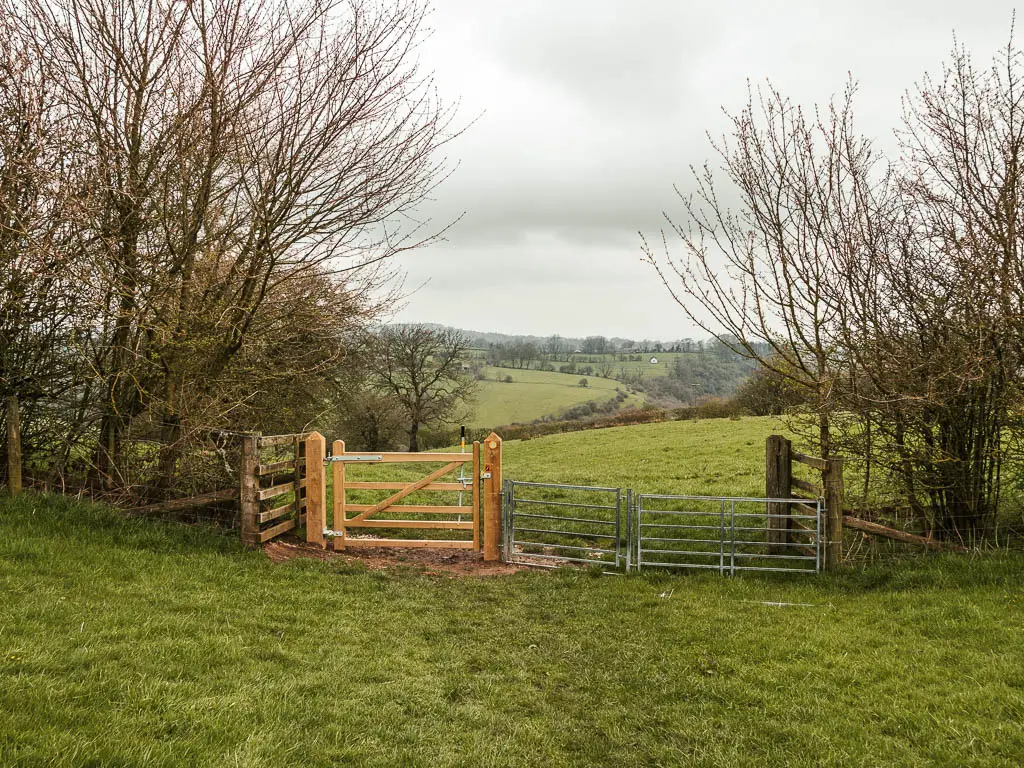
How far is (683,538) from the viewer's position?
906 cm

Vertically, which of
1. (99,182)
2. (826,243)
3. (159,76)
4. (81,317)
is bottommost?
(81,317)

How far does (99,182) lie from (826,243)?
944 centimetres

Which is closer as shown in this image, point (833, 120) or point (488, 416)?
point (833, 120)

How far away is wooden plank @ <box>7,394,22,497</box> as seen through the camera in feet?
26.7

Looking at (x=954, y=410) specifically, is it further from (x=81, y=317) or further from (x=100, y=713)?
(x=81, y=317)

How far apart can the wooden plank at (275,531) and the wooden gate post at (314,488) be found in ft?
1.21

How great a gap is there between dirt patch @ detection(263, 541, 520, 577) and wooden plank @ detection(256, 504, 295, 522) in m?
0.37

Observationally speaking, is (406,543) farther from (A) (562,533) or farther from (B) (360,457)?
(A) (562,533)

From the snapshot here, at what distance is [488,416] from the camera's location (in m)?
50.1

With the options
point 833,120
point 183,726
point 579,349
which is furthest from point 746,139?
point 579,349

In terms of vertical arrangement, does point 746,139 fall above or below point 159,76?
below

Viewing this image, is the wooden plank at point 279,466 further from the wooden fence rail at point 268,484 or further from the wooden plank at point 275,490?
the wooden plank at point 275,490

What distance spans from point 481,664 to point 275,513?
195 inches

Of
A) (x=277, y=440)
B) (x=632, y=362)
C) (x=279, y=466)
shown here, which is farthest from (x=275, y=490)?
(x=632, y=362)
